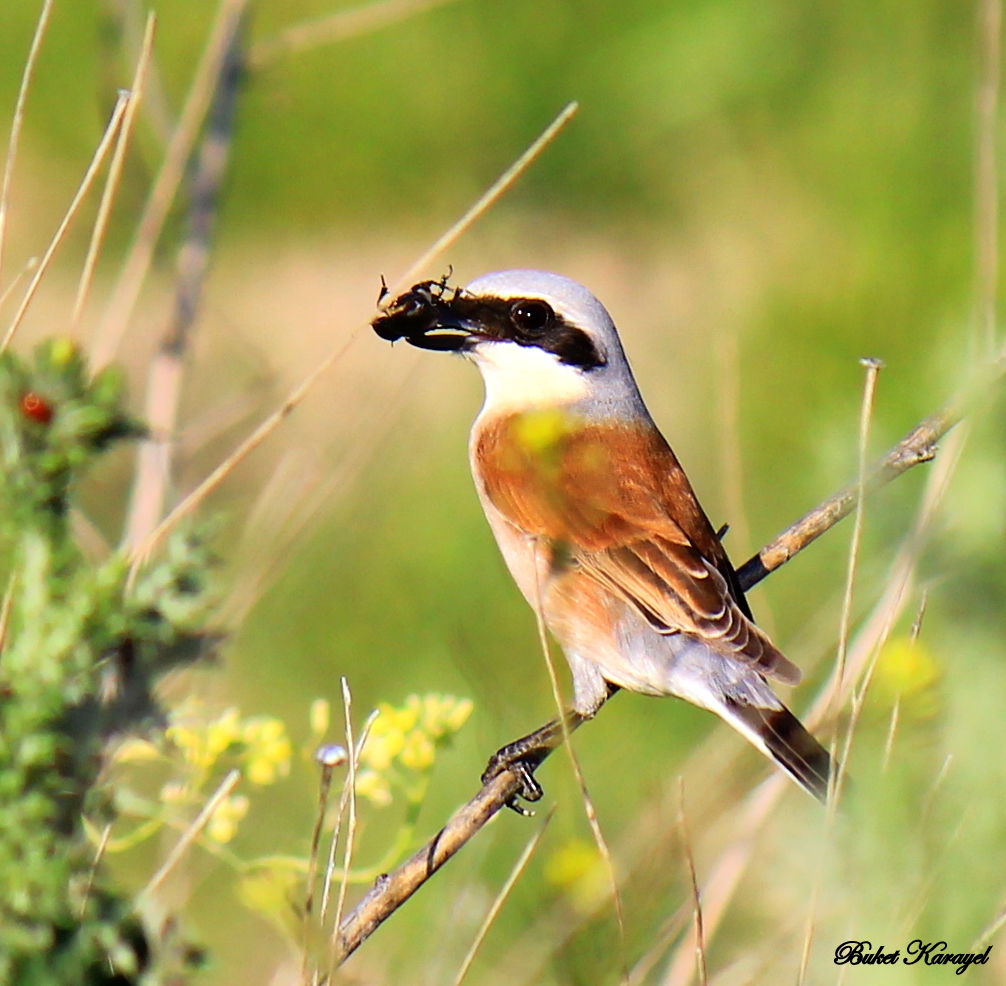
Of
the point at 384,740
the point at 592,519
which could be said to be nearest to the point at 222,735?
the point at 384,740

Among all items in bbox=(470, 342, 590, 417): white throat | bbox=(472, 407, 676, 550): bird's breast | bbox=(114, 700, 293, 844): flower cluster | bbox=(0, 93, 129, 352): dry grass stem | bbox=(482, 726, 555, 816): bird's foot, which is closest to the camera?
bbox=(0, 93, 129, 352): dry grass stem

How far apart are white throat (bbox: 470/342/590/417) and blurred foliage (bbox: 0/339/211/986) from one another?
176 cm

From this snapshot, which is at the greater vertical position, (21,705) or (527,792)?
(21,705)

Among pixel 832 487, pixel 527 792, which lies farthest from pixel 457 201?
pixel 832 487

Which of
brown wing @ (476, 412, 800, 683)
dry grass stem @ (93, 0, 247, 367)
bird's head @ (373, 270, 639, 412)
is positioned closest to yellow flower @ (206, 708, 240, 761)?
dry grass stem @ (93, 0, 247, 367)

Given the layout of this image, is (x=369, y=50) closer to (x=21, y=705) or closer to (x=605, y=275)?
(x=605, y=275)

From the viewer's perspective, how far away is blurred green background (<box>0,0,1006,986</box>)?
1.52 meters

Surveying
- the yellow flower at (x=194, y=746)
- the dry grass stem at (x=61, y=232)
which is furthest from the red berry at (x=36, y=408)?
the yellow flower at (x=194, y=746)

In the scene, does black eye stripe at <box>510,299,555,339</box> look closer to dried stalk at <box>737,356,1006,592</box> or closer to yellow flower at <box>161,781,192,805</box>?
dried stalk at <box>737,356,1006,592</box>

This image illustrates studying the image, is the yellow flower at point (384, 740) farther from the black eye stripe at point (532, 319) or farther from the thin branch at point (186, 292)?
the black eye stripe at point (532, 319)

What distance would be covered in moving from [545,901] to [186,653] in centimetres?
65

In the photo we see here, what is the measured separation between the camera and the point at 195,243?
2.84m
